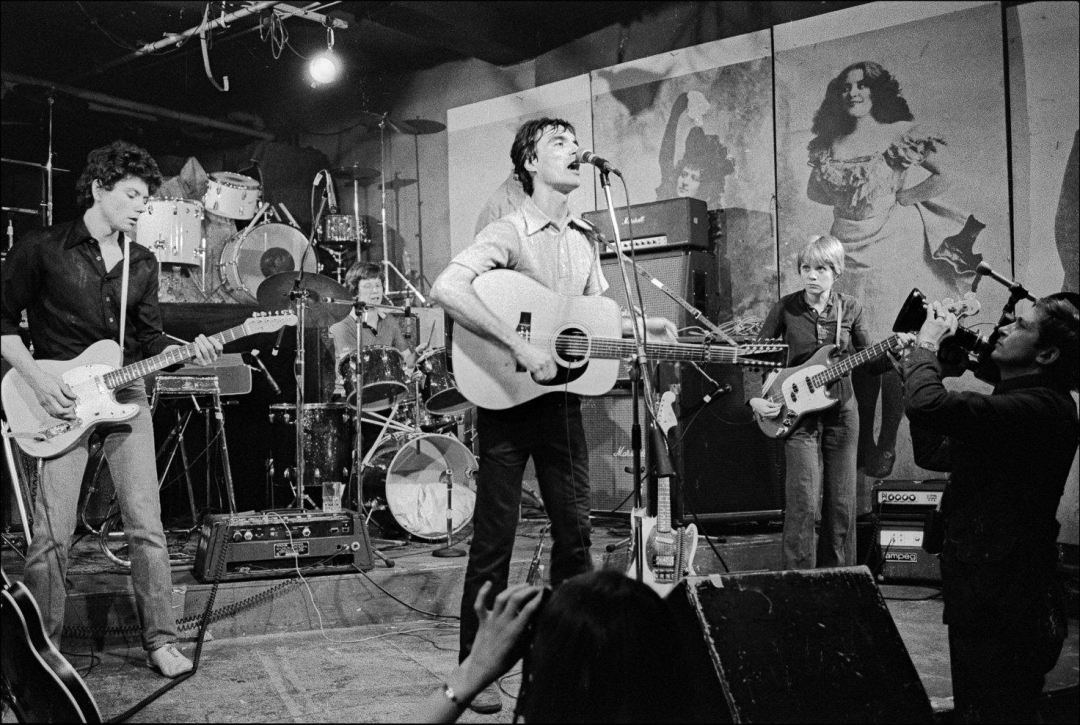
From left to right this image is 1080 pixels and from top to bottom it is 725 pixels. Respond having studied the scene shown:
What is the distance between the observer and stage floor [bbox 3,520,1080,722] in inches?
131

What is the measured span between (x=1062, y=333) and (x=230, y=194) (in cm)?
795

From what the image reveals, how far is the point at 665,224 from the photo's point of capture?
250 inches

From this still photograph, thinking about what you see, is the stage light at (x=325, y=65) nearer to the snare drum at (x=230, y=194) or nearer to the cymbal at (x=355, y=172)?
the cymbal at (x=355, y=172)

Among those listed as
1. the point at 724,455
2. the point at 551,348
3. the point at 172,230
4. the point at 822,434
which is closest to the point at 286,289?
the point at 172,230

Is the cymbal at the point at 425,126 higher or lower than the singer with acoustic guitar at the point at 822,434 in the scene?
higher

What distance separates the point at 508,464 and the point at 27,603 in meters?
1.51

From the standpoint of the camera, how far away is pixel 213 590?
4.24 m

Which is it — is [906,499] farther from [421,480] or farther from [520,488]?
[520,488]

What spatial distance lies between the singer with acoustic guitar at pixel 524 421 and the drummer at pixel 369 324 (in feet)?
12.6

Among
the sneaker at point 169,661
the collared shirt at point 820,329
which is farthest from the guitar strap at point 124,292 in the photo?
the collared shirt at point 820,329

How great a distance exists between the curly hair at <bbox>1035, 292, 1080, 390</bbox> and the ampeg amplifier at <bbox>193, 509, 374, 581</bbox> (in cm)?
352

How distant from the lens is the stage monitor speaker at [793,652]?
2.34 metres

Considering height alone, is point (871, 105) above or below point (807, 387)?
above

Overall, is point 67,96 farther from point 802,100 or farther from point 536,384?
point 802,100
